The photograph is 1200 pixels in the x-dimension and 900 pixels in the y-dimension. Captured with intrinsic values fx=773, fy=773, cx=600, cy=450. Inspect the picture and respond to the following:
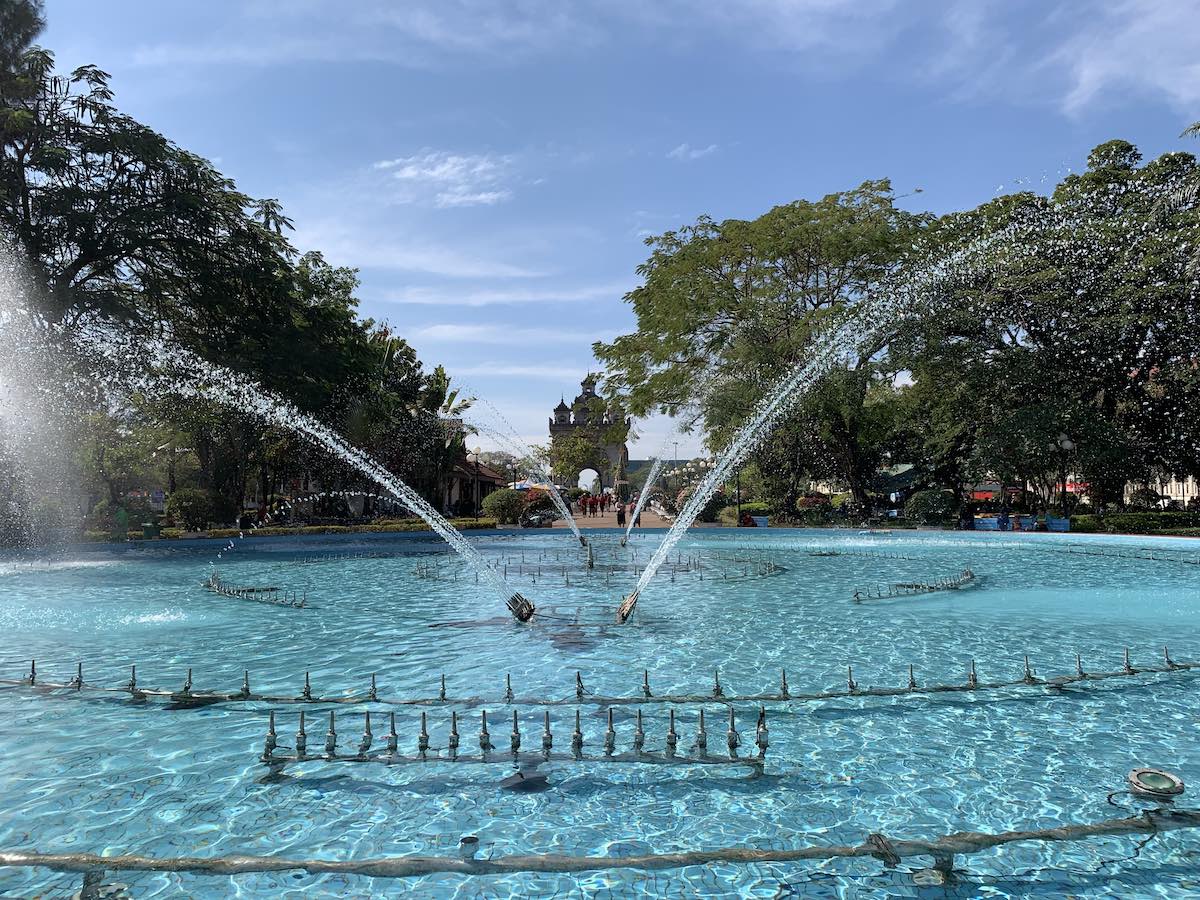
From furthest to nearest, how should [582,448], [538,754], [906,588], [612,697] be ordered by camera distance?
[582,448] → [906,588] → [612,697] → [538,754]

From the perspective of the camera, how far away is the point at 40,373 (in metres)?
30.5

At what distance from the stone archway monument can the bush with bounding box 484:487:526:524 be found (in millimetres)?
11288

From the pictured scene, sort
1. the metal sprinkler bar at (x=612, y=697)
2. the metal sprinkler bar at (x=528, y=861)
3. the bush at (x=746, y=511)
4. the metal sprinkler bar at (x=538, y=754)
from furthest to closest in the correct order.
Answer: the bush at (x=746, y=511)
the metal sprinkler bar at (x=612, y=697)
the metal sprinkler bar at (x=538, y=754)
the metal sprinkler bar at (x=528, y=861)

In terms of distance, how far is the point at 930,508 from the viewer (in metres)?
39.6

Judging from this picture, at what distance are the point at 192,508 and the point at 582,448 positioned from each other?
189 ft

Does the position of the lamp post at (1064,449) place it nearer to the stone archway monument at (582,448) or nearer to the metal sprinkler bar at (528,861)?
the stone archway monument at (582,448)

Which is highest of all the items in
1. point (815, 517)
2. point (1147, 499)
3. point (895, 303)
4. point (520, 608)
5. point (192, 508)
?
point (895, 303)

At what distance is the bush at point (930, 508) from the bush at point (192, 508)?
36260 millimetres

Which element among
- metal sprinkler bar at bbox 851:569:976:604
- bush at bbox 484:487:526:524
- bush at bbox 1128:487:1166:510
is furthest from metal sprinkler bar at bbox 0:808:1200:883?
bush at bbox 1128:487:1166:510

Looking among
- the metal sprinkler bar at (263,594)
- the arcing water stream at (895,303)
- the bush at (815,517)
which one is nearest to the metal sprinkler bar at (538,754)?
the metal sprinkler bar at (263,594)

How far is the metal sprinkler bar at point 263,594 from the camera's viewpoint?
666 inches

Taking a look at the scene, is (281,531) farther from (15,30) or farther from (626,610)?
(626,610)

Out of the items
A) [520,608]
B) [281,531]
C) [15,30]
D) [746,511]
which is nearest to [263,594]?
[520,608]

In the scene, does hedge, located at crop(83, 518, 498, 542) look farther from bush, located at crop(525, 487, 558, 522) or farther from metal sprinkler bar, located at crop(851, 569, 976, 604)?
metal sprinkler bar, located at crop(851, 569, 976, 604)
